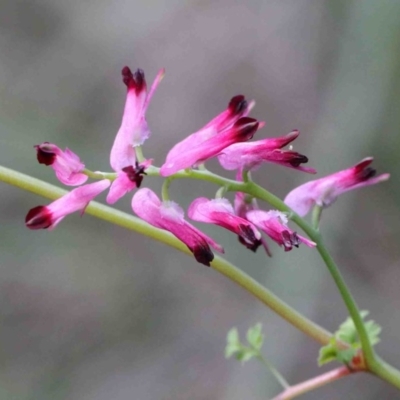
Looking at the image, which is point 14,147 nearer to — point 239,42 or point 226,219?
point 239,42

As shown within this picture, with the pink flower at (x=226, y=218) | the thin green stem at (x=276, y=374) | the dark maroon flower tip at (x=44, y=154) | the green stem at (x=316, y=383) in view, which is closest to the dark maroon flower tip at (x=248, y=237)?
the pink flower at (x=226, y=218)

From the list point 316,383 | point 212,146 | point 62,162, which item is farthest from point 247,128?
point 316,383

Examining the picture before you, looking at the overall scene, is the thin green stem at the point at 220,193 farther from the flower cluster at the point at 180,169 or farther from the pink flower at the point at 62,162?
the pink flower at the point at 62,162

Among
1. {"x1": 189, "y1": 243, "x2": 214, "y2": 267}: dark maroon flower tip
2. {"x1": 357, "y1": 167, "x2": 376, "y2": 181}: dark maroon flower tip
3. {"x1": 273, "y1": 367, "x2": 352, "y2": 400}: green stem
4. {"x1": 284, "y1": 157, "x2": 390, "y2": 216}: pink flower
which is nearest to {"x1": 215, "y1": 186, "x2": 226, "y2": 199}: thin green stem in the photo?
{"x1": 189, "y1": 243, "x2": 214, "y2": 267}: dark maroon flower tip

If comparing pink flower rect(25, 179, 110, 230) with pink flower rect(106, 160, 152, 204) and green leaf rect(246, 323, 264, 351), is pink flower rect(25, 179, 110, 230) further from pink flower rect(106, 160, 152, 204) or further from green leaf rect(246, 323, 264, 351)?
green leaf rect(246, 323, 264, 351)

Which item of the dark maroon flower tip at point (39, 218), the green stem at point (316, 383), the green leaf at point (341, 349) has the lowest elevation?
the green stem at point (316, 383)

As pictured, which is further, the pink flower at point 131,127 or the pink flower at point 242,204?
the pink flower at point 242,204

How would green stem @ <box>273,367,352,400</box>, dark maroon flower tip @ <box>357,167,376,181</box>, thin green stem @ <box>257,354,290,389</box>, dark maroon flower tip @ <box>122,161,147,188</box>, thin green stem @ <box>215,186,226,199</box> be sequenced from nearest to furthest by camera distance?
dark maroon flower tip @ <box>122,161,147,188</box>, thin green stem @ <box>215,186,226,199</box>, dark maroon flower tip @ <box>357,167,376,181</box>, green stem @ <box>273,367,352,400</box>, thin green stem @ <box>257,354,290,389</box>

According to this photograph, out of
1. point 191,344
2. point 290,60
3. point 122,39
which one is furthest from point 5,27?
point 191,344

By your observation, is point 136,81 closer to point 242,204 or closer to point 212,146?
point 212,146
